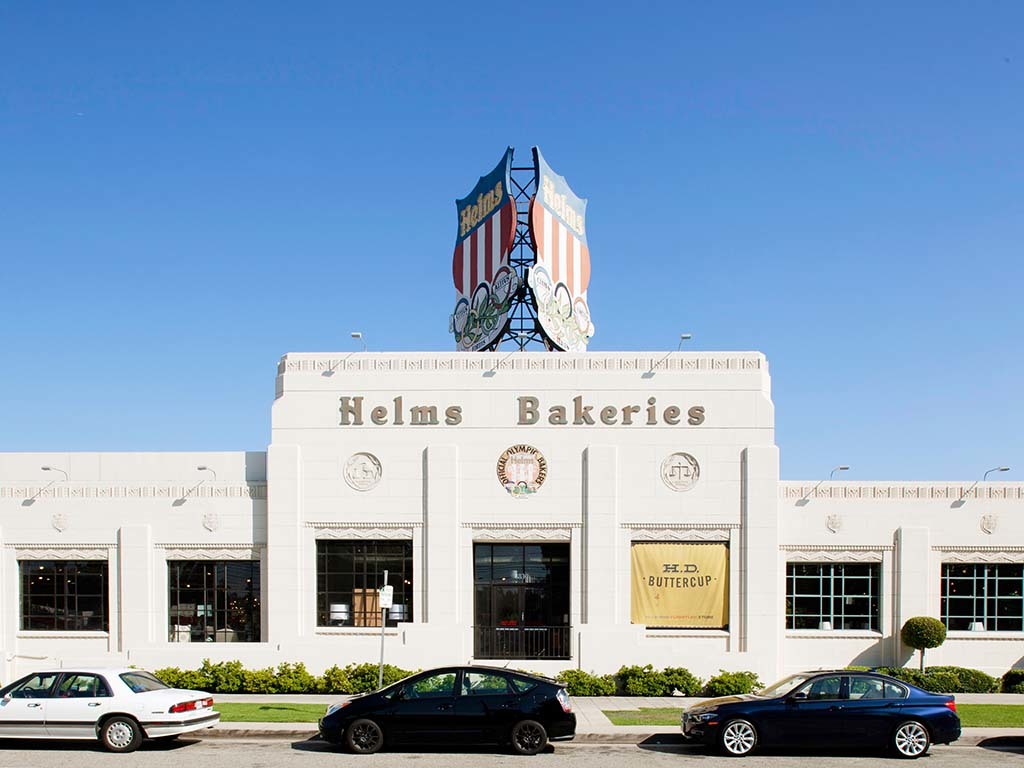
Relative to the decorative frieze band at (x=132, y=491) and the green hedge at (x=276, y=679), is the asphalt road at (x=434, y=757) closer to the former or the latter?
the green hedge at (x=276, y=679)

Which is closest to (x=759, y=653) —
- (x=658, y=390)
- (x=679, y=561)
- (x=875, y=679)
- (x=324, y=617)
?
(x=679, y=561)

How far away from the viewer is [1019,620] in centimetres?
2934

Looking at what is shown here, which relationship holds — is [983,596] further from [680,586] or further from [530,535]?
[530,535]

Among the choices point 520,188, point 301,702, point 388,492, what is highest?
point 520,188

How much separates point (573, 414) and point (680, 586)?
213 inches

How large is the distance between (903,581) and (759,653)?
4.66 metres

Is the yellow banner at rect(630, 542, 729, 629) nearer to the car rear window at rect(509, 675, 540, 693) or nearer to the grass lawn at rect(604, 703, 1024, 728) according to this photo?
the grass lawn at rect(604, 703, 1024, 728)

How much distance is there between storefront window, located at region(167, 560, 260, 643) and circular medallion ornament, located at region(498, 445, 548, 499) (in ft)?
24.3

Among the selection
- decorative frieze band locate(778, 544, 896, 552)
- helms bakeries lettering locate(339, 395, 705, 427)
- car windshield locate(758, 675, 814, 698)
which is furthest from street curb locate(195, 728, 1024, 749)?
helms bakeries lettering locate(339, 395, 705, 427)

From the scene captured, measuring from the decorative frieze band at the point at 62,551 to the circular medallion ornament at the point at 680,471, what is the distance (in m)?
15.4

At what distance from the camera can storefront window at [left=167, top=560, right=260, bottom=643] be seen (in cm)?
2997

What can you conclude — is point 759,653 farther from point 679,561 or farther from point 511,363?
point 511,363

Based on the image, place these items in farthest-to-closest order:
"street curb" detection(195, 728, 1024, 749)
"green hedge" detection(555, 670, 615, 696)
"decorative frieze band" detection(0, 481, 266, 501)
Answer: "decorative frieze band" detection(0, 481, 266, 501)
"green hedge" detection(555, 670, 615, 696)
"street curb" detection(195, 728, 1024, 749)

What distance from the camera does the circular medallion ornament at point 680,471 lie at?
95.5 ft
